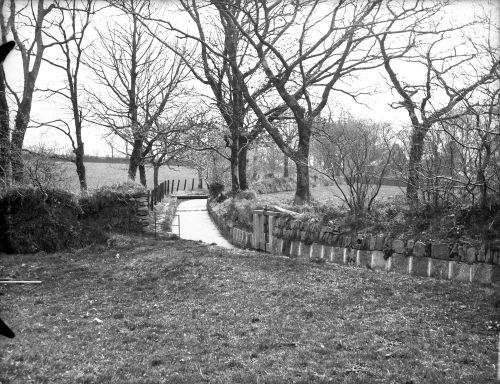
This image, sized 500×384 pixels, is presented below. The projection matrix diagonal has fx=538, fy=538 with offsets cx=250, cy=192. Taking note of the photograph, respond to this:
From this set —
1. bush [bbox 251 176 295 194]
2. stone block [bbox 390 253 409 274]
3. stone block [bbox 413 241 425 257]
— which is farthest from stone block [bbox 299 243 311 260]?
bush [bbox 251 176 295 194]

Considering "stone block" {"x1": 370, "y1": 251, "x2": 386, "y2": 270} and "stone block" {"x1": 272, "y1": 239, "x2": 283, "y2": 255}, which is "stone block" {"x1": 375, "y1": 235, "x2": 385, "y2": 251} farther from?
"stone block" {"x1": 272, "y1": 239, "x2": 283, "y2": 255}

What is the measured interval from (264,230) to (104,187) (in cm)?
453

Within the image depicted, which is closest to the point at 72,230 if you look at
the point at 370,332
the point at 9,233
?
the point at 9,233

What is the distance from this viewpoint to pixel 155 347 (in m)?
5.13

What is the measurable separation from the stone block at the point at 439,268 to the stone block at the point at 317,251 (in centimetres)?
252

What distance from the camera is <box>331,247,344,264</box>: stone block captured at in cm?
977

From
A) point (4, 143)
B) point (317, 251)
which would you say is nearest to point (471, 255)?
point (317, 251)

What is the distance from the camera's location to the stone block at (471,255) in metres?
7.60

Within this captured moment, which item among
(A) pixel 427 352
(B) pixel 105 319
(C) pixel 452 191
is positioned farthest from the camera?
(C) pixel 452 191

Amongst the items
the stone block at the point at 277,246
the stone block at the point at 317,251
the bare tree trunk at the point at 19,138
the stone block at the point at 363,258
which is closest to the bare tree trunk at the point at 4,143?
the bare tree trunk at the point at 19,138

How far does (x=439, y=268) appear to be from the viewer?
8.02 m

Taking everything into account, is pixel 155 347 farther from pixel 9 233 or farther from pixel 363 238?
pixel 9 233

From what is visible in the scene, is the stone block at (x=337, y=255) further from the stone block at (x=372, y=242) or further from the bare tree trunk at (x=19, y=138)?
the bare tree trunk at (x=19, y=138)

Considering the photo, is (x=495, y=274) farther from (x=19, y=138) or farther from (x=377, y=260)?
(x=19, y=138)
